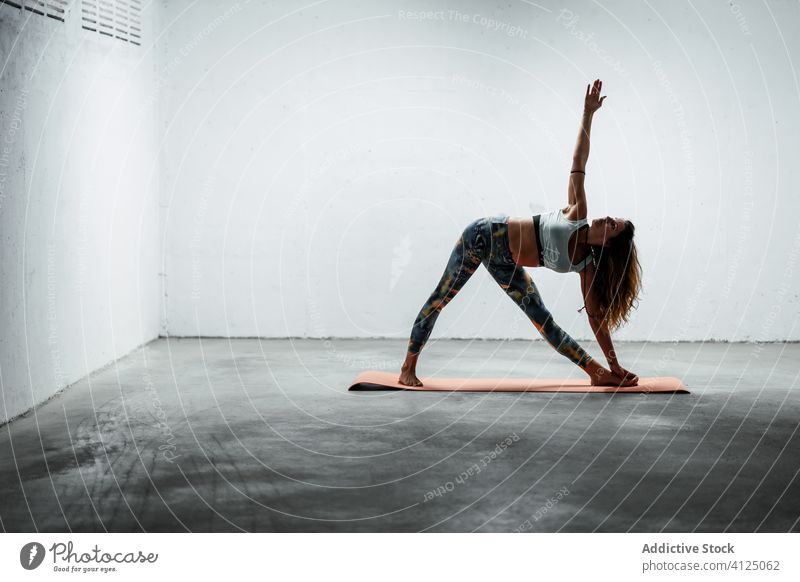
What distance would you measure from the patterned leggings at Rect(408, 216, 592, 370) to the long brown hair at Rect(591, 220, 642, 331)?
13.2 inches

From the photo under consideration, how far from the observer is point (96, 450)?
3564mm

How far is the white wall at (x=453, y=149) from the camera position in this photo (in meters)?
7.34

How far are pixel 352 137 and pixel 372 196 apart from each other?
20.9 inches

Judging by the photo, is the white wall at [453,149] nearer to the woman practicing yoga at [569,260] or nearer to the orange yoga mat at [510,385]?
the orange yoga mat at [510,385]

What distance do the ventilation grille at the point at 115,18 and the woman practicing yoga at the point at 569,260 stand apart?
9.44ft

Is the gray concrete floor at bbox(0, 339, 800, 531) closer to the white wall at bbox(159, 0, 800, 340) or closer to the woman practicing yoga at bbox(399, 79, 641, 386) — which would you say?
the woman practicing yoga at bbox(399, 79, 641, 386)

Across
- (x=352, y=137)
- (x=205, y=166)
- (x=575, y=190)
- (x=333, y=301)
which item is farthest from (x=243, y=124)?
(x=575, y=190)

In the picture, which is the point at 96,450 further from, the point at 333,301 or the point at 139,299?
the point at 333,301

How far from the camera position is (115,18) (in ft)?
20.4

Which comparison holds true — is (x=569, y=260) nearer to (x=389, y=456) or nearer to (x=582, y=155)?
(x=582, y=155)

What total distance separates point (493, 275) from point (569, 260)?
46cm

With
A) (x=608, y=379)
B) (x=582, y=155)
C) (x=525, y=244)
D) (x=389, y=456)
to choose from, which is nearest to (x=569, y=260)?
(x=525, y=244)

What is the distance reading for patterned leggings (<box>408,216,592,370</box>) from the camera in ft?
16.0

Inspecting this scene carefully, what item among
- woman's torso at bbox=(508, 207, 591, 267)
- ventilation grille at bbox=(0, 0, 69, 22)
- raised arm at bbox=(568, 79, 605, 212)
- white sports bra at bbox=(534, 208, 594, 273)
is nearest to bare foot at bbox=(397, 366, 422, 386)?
woman's torso at bbox=(508, 207, 591, 267)
